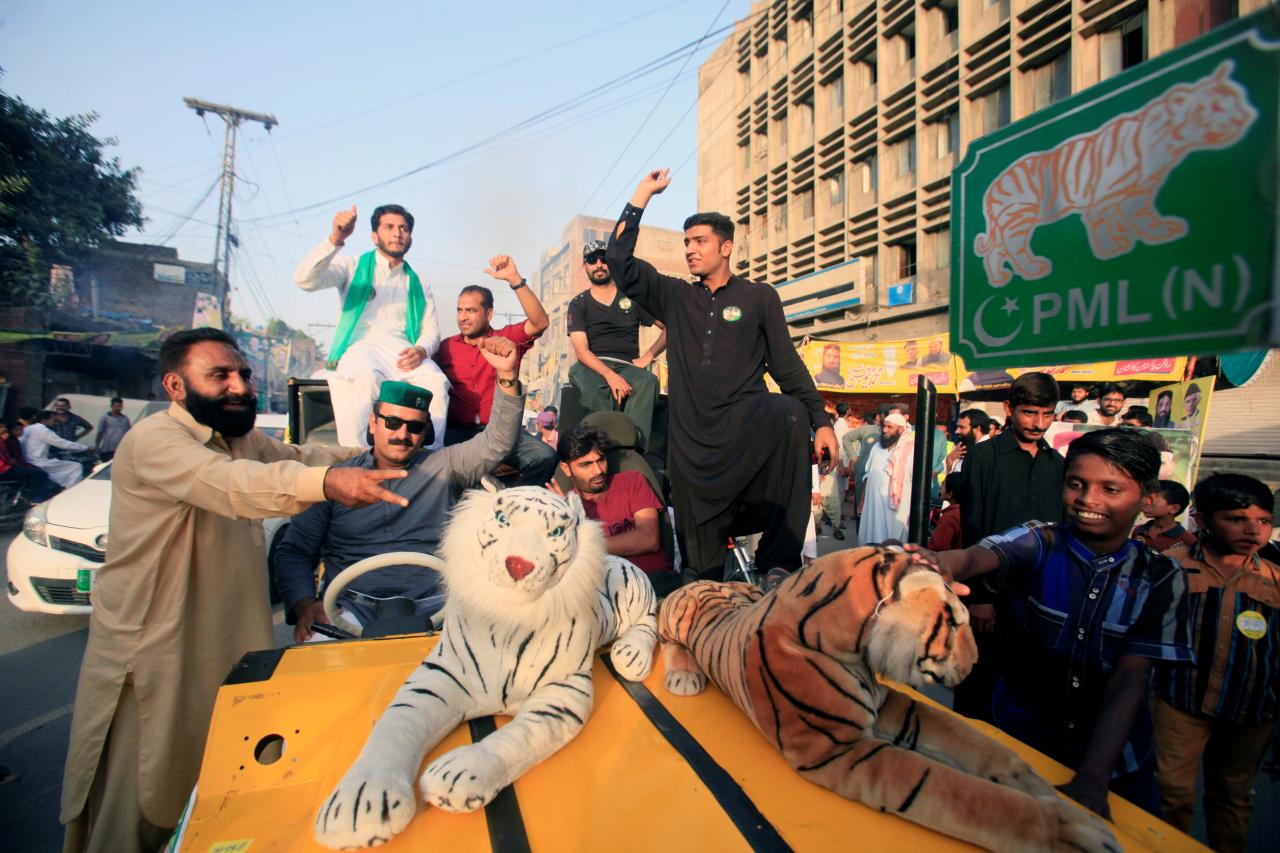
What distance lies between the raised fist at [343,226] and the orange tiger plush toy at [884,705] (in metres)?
3.01

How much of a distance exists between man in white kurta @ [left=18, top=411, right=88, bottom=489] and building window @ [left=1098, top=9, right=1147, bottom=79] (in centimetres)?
2043

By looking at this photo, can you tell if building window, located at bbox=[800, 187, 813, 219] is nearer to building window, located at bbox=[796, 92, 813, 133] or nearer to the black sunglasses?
building window, located at bbox=[796, 92, 813, 133]

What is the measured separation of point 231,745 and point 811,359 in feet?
45.0

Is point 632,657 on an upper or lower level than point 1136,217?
lower

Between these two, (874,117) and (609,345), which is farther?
(874,117)

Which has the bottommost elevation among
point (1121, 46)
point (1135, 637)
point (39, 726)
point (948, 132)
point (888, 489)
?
point (39, 726)

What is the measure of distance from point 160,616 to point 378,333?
2091 mm

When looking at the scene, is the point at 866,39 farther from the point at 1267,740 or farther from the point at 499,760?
the point at 499,760

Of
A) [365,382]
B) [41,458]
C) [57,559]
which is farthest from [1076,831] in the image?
[41,458]

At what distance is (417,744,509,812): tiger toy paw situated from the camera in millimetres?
1302

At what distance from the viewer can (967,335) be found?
1167mm

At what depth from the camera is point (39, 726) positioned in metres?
3.63

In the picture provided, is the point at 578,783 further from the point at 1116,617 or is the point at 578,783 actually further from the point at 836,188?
the point at 836,188

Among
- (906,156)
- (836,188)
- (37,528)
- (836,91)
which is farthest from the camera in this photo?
(836,188)
